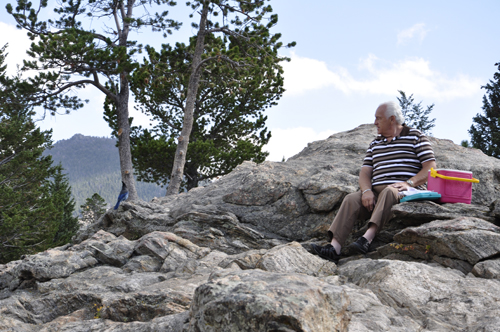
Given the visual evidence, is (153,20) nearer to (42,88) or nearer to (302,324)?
(42,88)

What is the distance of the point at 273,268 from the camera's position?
13.4ft

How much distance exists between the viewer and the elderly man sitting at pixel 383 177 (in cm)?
468

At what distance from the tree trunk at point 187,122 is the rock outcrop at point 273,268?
21.7 ft

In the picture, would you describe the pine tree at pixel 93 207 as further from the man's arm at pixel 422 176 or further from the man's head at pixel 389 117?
the man's arm at pixel 422 176

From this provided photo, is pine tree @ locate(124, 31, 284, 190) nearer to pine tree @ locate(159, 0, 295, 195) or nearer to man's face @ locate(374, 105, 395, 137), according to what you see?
pine tree @ locate(159, 0, 295, 195)

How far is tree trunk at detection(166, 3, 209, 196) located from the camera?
1431cm

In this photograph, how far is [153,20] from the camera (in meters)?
16.4

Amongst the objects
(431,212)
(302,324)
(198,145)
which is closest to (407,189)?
(431,212)

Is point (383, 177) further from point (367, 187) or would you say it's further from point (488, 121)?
point (488, 121)

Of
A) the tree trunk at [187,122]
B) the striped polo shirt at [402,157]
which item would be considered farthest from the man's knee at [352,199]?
the tree trunk at [187,122]

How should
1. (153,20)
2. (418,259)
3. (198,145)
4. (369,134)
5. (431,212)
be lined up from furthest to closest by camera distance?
(198,145) < (153,20) < (369,134) < (431,212) < (418,259)

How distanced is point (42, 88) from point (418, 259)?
14.8m

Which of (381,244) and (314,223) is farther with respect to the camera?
(314,223)

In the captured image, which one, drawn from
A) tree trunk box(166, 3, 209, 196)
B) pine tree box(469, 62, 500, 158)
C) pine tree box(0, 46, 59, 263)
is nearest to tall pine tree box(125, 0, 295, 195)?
tree trunk box(166, 3, 209, 196)
